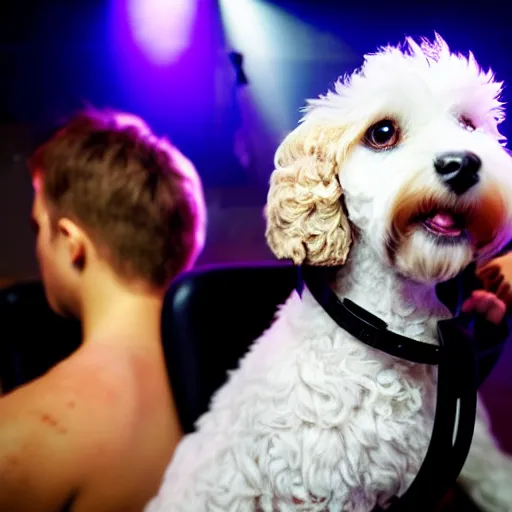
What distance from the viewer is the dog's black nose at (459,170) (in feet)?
1.45

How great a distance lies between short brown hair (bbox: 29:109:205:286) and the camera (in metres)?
0.77

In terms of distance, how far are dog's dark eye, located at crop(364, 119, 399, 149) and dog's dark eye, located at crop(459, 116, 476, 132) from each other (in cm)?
7

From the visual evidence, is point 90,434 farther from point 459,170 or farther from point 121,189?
point 459,170

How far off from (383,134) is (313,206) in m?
0.10

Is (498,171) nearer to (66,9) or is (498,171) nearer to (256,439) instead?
(256,439)

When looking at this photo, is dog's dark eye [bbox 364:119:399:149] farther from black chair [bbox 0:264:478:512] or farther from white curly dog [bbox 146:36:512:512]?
black chair [bbox 0:264:478:512]

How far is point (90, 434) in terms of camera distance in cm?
67

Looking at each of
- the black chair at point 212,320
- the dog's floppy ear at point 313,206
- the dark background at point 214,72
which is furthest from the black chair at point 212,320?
the dog's floppy ear at point 313,206

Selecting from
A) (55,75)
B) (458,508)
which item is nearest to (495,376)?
(458,508)

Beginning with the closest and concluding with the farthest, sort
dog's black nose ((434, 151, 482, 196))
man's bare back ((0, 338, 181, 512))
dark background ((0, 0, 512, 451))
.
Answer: dog's black nose ((434, 151, 482, 196)), man's bare back ((0, 338, 181, 512)), dark background ((0, 0, 512, 451))

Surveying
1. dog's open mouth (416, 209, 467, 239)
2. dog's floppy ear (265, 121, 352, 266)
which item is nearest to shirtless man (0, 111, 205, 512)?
dog's floppy ear (265, 121, 352, 266)

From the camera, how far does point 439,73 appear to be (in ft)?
1.64

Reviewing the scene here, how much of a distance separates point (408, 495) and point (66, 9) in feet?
3.31

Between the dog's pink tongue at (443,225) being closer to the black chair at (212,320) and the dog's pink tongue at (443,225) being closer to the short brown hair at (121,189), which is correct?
the black chair at (212,320)
